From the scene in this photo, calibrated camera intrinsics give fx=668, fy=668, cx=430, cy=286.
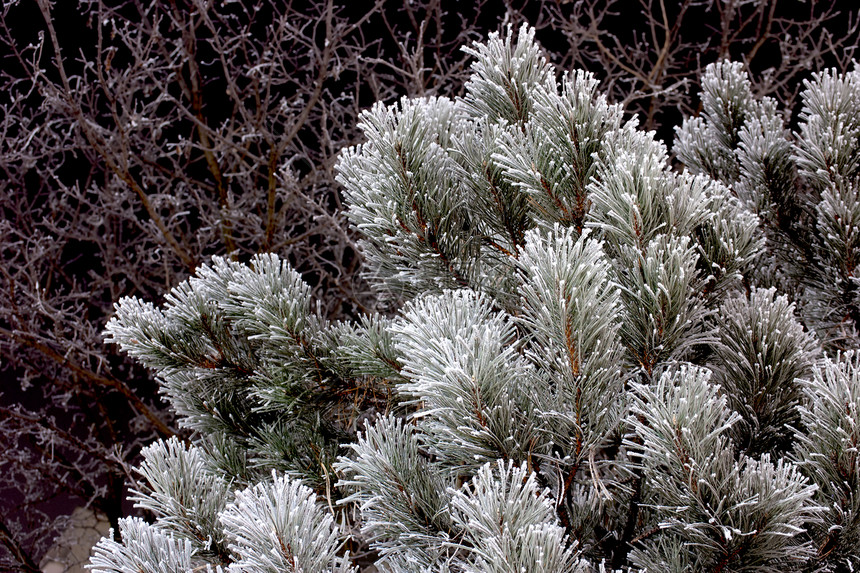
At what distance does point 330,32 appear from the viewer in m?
2.56

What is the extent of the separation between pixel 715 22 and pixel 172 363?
2932 millimetres

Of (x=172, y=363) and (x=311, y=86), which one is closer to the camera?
(x=172, y=363)

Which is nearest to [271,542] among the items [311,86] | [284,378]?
[284,378]

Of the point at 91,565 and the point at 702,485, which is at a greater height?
the point at 702,485

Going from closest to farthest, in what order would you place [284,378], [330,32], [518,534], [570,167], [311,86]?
[518,534], [570,167], [284,378], [330,32], [311,86]

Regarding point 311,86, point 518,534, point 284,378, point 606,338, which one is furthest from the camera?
point 311,86

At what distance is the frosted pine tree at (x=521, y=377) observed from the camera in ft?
2.25

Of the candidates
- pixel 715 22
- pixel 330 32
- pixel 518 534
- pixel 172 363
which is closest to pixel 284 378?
pixel 172 363

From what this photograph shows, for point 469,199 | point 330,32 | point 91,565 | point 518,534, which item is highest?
point 330,32

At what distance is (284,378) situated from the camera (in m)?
0.98

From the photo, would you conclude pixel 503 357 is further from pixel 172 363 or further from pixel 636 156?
pixel 172 363

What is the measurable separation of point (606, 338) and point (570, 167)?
26cm

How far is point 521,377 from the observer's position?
30.6 inches

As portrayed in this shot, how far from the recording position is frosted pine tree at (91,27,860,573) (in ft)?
2.25
